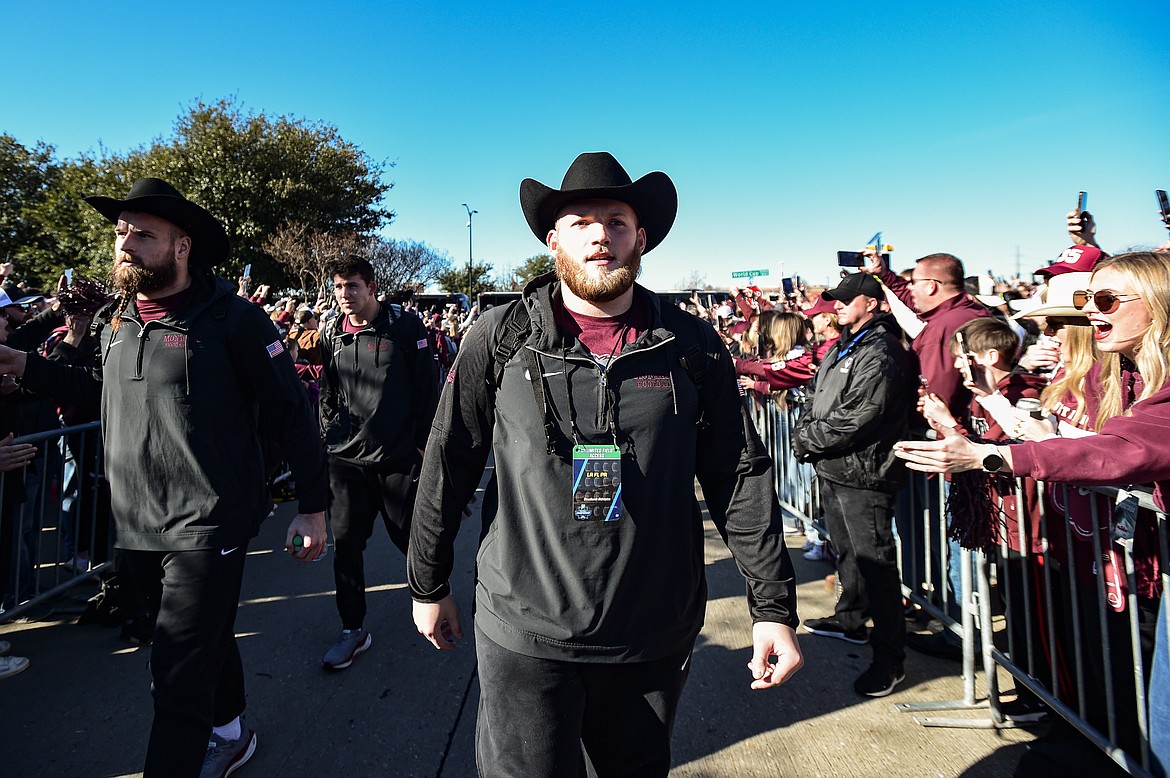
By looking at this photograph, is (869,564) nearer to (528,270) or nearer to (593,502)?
(593,502)

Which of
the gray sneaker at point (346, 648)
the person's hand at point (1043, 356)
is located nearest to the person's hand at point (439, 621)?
the gray sneaker at point (346, 648)

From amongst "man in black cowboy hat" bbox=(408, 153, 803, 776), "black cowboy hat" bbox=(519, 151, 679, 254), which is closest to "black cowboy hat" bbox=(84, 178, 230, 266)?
"black cowboy hat" bbox=(519, 151, 679, 254)

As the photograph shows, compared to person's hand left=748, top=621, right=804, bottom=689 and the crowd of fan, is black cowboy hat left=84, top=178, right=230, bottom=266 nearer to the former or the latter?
the crowd of fan

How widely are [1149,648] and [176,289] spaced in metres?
3.92

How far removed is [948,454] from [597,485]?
3.80ft

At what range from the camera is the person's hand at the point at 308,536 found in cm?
269

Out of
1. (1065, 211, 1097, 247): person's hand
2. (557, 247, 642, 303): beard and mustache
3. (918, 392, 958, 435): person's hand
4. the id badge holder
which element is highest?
(1065, 211, 1097, 247): person's hand

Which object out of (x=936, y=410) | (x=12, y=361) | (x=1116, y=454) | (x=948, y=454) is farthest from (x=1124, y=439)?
(x=12, y=361)

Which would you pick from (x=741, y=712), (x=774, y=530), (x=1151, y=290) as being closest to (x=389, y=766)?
(x=741, y=712)

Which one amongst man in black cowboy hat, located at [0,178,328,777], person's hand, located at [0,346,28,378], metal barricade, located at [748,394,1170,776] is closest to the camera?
metal barricade, located at [748,394,1170,776]

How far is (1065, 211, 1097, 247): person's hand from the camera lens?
4.36 meters

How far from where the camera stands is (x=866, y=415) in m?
3.44

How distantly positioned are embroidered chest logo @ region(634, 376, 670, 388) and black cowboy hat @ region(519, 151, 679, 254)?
58 centimetres

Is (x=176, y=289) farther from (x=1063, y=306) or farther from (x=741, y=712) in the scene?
(x=1063, y=306)
